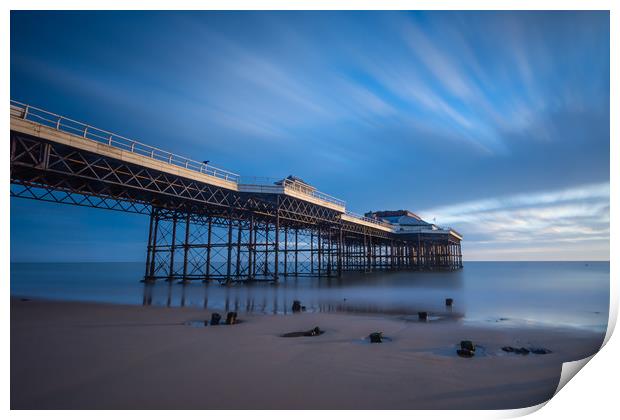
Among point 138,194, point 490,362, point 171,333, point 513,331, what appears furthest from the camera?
point 138,194

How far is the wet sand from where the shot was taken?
5.14m

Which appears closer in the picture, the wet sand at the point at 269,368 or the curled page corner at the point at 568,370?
the wet sand at the point at 269,368

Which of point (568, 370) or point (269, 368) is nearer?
point (269, 368)

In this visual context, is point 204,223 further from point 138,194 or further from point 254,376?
point 254,376

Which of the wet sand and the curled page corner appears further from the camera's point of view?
the curled page corner

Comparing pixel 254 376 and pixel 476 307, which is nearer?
pixel 254 376

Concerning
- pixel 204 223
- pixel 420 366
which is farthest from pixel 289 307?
pixel 204 223

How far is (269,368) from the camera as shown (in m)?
6.41

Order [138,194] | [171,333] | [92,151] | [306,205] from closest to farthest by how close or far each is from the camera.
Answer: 1. [171,333]
2. [92,151]
3. [138,194]
4. [306,205]

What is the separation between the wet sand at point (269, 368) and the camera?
202 inches

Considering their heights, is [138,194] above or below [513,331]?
above
